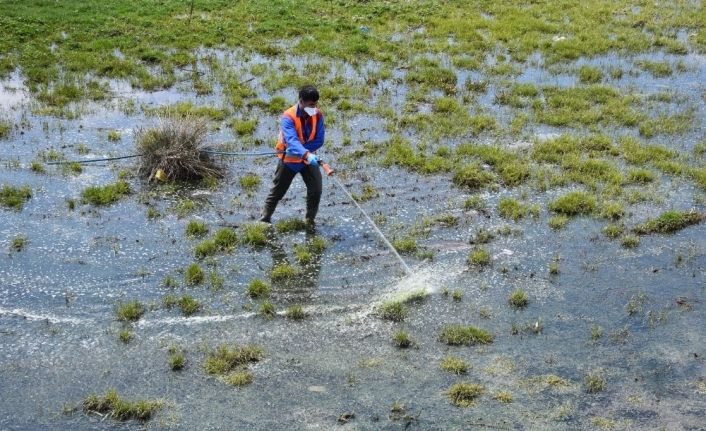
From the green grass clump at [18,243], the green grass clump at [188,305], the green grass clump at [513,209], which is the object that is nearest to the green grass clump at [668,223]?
the green grass clump at [513,209]

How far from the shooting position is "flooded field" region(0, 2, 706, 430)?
7191mm

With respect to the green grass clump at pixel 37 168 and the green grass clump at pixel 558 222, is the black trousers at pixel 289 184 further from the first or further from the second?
the green grass clump at pixel 37 168

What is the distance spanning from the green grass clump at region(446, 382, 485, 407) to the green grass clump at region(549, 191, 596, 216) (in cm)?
429

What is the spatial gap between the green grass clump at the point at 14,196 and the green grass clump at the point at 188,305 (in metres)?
3.62

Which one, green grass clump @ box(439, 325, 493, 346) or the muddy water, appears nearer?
the muddy water

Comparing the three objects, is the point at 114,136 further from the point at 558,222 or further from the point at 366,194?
the point at 558,222

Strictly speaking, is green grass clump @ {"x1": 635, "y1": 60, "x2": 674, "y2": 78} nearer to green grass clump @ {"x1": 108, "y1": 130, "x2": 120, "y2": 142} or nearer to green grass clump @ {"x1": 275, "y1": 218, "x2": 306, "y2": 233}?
green grass clump @ {"x1": 275, "y1": 218, "x2": 306, "y2": 233}

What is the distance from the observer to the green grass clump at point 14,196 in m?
10.7

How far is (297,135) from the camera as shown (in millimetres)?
9828

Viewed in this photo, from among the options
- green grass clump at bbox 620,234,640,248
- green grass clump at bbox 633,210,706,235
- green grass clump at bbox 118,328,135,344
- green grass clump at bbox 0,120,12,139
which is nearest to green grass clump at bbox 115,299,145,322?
green grass clump at bbox 118,328,135,344

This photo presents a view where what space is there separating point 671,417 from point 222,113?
964cm

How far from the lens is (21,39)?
17.7 meters

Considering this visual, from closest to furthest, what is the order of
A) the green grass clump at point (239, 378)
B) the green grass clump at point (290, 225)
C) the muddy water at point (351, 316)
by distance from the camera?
the muddy water at point (351, 316) → the green grass clump at point (239, 378) → the green grass clump at point (290, 225)

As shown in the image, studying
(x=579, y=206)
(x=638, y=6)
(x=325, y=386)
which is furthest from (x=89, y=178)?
(x=638, y=6)
